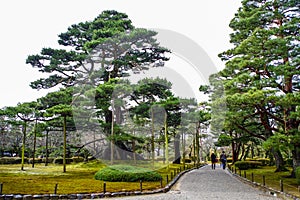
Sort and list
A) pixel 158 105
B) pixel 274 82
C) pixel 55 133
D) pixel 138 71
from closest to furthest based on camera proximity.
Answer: pixel 274 82 < pixel 158 105 < pixel 138 71 < pixel 55 133

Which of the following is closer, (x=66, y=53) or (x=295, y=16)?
(x=295, y=16)

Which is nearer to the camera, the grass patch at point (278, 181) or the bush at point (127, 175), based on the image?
the grass patch at point (278, 181)

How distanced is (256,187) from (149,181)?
183 inches

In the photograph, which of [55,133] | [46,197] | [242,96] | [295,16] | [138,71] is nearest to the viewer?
[46,197]

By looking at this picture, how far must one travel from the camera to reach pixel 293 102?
10.9 m

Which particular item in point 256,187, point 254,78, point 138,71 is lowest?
point 256,187

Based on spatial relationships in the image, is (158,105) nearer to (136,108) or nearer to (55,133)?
(136,108)

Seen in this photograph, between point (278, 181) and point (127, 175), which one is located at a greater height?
point (127, 175)

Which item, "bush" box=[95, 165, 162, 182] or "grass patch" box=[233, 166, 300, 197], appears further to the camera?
"bush" box=[95, 165, 162, 182]

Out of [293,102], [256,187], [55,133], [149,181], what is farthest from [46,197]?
[55,133]

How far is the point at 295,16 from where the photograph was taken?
13.7 meters

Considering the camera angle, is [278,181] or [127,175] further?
[278,181]

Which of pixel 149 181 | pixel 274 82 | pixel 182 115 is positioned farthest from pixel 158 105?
pixel 274 82

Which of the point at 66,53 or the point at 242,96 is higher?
the point at 66,53
